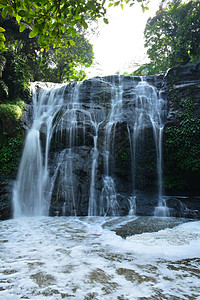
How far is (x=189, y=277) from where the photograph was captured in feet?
6.95

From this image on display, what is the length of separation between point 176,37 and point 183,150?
10580 mm

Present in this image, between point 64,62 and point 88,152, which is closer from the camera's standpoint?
point 88,152

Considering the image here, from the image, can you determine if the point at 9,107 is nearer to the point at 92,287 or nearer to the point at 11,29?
the point at 11,29

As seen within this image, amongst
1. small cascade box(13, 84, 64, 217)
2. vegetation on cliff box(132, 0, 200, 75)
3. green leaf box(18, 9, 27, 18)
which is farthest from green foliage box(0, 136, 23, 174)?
vegetation on cliff box(132, 0, 200, 75)

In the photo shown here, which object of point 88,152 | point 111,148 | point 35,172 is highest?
point 111,148

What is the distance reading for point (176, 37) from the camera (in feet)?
43.1

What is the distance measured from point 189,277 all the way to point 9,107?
28.7ft

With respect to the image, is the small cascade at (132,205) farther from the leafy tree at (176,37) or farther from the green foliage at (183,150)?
the leafy tree at (176,37)

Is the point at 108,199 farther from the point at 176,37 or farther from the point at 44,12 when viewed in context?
the point at 176,37

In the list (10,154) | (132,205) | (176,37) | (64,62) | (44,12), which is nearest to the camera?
(44,12)

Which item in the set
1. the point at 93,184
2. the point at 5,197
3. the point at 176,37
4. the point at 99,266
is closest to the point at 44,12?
the point at 99,266

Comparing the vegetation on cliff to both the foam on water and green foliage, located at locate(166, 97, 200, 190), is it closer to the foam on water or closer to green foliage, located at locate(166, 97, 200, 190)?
green foliage, located at locate(166, 97, 200, 190)

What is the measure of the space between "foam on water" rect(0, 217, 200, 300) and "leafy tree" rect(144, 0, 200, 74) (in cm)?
1191

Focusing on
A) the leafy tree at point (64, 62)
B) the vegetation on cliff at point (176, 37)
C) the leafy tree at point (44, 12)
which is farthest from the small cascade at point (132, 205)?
the leafy tree at point (64, 62)
